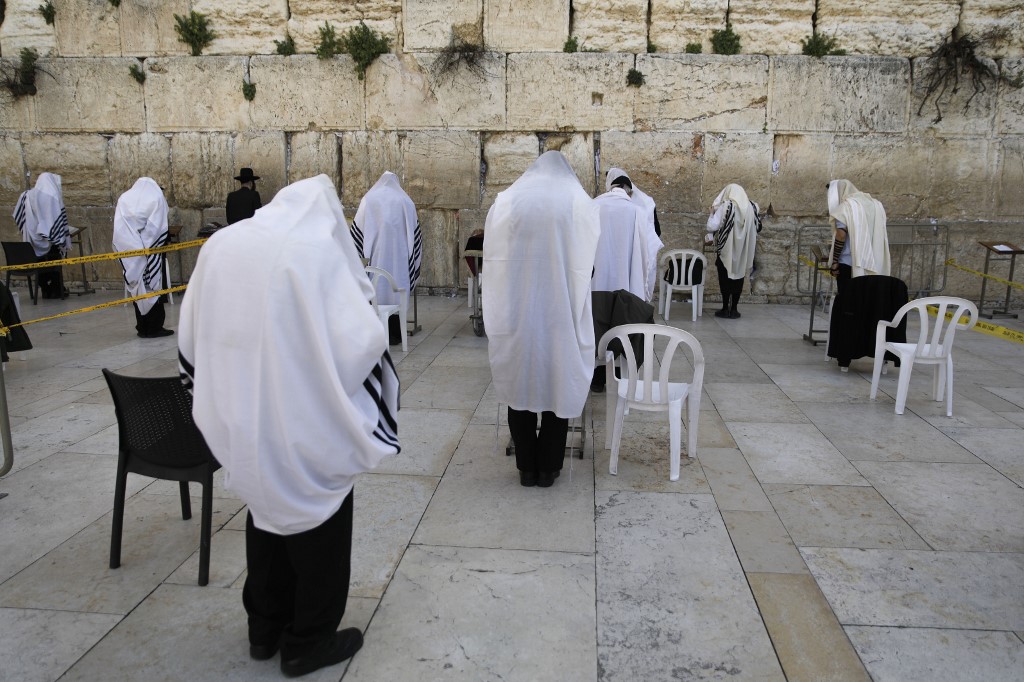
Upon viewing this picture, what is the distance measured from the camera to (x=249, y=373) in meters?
1.99

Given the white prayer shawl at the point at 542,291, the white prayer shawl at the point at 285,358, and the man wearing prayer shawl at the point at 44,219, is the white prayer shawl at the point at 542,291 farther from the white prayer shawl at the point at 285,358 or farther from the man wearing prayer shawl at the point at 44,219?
the man wearing prayer shawl at the point at 44,219

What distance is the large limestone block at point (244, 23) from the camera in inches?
390

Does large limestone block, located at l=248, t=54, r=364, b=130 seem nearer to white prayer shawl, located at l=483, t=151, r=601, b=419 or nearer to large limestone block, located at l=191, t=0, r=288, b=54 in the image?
large limestone block, located at l=191, t=0, r=288, b=54

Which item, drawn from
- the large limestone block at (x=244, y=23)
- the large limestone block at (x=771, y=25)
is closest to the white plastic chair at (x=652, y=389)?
the large limestone block at (x=771, y=25)

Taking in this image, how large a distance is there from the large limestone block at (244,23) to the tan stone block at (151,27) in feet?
1.10

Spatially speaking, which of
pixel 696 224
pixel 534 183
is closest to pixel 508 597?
pixel 534 183

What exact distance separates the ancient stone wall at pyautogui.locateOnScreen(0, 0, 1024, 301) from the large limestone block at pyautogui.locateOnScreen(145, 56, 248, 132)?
27 millimetres

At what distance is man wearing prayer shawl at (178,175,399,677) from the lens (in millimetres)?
1941

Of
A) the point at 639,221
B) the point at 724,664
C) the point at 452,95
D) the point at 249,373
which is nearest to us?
the point at 249,373

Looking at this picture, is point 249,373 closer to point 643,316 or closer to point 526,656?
point 526,656

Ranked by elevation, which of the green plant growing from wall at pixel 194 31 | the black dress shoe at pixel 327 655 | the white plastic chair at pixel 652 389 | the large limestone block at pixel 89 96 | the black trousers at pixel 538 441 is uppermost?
the green plant growing from wall at pixel 194 31

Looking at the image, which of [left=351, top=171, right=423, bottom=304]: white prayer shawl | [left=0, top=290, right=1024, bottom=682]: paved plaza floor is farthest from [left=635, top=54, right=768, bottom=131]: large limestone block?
[left=0, top=290, right=1024, bottom=682]: paved plaza floor

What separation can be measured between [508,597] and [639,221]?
125 inches

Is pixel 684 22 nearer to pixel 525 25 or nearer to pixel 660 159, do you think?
pixel 660 159
